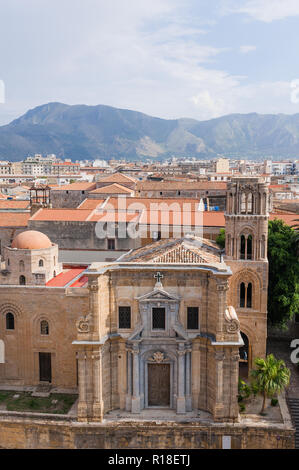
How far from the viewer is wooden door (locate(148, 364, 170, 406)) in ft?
89.9

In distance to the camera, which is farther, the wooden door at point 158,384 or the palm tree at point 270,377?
the wooden door at point 158,384

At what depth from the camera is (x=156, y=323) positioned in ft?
87.9

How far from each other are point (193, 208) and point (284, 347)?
1699 cm

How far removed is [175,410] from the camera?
27.0 metres

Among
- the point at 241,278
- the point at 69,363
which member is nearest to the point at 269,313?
the point at 241,278

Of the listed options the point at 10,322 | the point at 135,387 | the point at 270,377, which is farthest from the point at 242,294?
the point at 10,322

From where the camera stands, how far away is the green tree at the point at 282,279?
107ft

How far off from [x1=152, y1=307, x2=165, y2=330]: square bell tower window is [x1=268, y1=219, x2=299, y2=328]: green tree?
411 inches

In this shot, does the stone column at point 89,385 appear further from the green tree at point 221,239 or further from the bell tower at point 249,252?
the green tree at point 221,239

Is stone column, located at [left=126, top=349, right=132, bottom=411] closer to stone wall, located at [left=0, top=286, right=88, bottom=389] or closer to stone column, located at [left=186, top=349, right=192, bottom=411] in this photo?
stone column, located at [left=186, top=349, right=192, bottom=411]

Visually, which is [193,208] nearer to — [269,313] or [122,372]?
[269,313]

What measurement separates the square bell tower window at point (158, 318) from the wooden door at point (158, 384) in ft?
8.47

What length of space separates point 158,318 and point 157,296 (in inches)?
58.5

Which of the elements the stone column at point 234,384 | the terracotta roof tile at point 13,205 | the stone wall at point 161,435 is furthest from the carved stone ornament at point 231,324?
the terracotta roof tile at point 13,205
